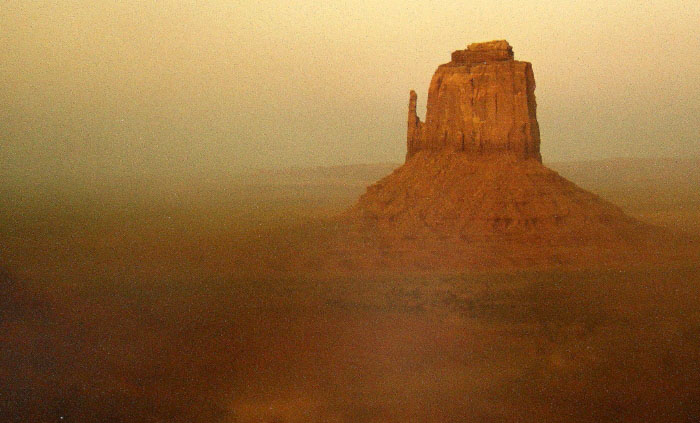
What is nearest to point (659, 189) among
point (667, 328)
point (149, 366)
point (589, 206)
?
point (589, 206)

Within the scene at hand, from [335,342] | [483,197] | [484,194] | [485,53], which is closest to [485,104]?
[485,53]

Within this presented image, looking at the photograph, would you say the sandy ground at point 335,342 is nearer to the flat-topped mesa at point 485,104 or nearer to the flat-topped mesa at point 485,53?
the flat-topped mesa at point 485,104

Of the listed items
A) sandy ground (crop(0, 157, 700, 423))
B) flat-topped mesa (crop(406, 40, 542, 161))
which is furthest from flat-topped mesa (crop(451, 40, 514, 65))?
sandy ground (crop(0, 157, 700, 423))

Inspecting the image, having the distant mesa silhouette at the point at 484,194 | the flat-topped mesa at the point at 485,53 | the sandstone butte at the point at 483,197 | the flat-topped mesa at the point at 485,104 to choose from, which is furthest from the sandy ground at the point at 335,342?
the flat-topped mesa at the point at 485,53

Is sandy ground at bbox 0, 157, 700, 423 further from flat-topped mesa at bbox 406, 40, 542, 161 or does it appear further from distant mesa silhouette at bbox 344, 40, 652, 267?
flat-topped mesa at bbox 406, 40, 542, 161

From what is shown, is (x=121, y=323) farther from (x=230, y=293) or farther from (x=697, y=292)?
(x=697, y=292)

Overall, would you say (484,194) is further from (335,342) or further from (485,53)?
(335,342)
